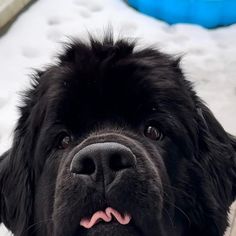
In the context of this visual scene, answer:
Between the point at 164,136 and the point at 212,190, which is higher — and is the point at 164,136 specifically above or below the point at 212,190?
above

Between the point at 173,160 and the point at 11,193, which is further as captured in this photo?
the point at 11,193

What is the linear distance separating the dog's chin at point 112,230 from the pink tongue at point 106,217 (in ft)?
0.05

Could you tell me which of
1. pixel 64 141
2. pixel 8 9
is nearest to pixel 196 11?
pixel 8 9

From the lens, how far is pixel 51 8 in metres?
5.68

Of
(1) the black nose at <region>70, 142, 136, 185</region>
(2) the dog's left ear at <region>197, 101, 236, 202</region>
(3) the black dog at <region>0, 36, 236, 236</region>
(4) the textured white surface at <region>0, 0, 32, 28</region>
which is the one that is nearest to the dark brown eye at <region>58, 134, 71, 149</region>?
(3) the black dog at <region>0, 36, 236, 236</region>

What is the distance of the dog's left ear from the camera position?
8.44ft

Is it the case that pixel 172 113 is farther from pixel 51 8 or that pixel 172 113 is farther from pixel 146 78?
pixel 51 8

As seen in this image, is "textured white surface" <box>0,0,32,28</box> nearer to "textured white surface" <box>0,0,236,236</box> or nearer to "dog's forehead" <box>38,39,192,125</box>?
"textured white surface" <box>0,0,236,236</box>

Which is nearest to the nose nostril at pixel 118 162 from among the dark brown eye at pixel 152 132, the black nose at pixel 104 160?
the black nose at pixel 104 160

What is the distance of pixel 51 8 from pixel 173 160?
3.63 m

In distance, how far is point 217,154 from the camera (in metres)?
2.61

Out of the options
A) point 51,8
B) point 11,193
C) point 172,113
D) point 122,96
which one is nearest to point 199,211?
point 172,113

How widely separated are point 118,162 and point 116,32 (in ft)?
10.8

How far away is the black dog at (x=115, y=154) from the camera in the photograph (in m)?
2.04
